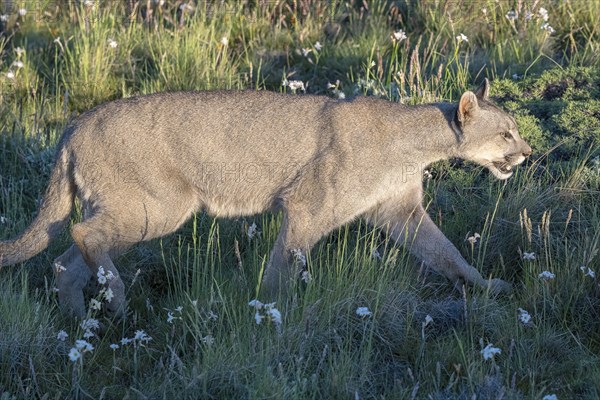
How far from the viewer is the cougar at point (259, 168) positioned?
6094 mm

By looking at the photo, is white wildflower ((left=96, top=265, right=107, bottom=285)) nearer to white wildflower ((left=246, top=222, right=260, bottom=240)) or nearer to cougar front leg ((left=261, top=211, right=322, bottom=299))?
cougar front leg ((left=261, top=211, right=322, bottom=299))

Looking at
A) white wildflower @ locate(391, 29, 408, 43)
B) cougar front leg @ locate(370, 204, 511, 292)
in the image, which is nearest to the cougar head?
cougar front leg @ locate(370, 204, 511, 292)

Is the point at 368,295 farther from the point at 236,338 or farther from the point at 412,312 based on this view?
the point at 236,338

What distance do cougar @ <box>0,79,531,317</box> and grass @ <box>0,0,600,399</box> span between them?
19cm

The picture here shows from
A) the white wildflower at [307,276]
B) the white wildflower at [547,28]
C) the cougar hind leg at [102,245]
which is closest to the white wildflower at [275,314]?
the white wildflower at [307,276]

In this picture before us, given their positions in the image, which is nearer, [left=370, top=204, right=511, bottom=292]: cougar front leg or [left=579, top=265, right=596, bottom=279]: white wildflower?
[left=579, top=265, right=596, bottom=279]: white wildflower

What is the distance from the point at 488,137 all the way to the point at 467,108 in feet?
0.91

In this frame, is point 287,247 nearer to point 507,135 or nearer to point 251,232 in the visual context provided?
point 251,232

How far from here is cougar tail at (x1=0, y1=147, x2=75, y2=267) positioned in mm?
6137

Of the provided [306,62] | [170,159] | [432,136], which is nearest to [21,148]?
[170,159]

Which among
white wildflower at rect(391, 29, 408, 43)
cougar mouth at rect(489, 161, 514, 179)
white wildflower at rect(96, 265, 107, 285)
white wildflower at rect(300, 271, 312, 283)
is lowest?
white wildflower at rect(300, 271, 312, 283)

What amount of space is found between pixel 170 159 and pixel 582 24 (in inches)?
206

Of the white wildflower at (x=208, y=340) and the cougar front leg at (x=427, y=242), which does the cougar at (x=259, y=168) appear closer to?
the cougar front leg at (x=427, y=242)

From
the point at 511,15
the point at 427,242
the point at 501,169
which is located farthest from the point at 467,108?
the point at 511,15
